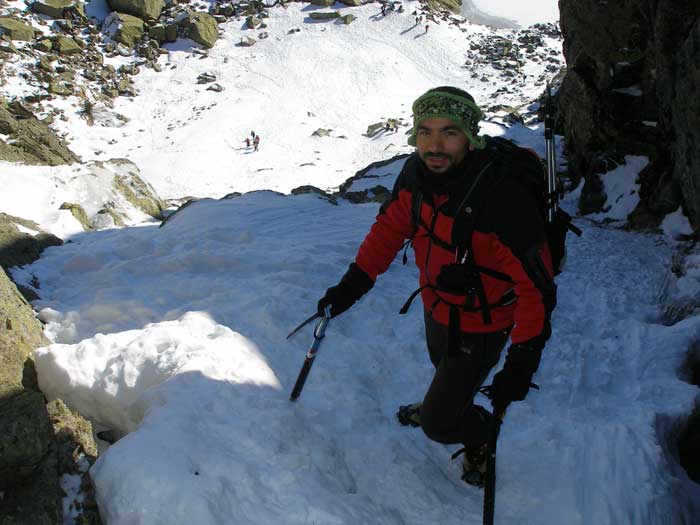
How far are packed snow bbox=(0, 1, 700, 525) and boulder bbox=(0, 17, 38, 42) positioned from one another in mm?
35880

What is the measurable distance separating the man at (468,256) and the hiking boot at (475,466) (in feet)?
0.70

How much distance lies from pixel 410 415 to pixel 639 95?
1014 centimetres

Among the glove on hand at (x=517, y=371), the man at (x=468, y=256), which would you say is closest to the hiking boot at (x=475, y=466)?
the man at (x=468, y=256)

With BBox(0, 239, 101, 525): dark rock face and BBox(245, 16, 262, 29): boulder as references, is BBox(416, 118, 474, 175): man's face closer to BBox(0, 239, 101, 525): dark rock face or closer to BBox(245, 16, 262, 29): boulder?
BBox(0, 239, 101, 525): dark rock face

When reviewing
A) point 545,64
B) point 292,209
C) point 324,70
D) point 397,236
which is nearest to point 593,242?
point 292,209

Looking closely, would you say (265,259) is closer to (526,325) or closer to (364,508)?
(364,508)

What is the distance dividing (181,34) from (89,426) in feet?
168

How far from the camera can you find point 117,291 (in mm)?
6043

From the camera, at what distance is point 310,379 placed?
4.75m

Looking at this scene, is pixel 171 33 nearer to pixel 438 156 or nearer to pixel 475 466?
pixel 438 156

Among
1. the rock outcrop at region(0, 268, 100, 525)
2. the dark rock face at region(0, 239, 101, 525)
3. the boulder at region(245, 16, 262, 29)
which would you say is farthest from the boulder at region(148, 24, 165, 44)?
the rock outcrop at region(0, 268, 100, 525)

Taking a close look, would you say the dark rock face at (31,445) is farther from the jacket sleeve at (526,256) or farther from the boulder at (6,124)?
the boulder at (6,124)

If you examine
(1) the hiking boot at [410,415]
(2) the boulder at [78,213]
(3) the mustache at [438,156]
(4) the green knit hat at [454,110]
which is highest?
(4) the green knit hat at [454,110]

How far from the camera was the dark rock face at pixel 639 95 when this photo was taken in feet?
24.7
